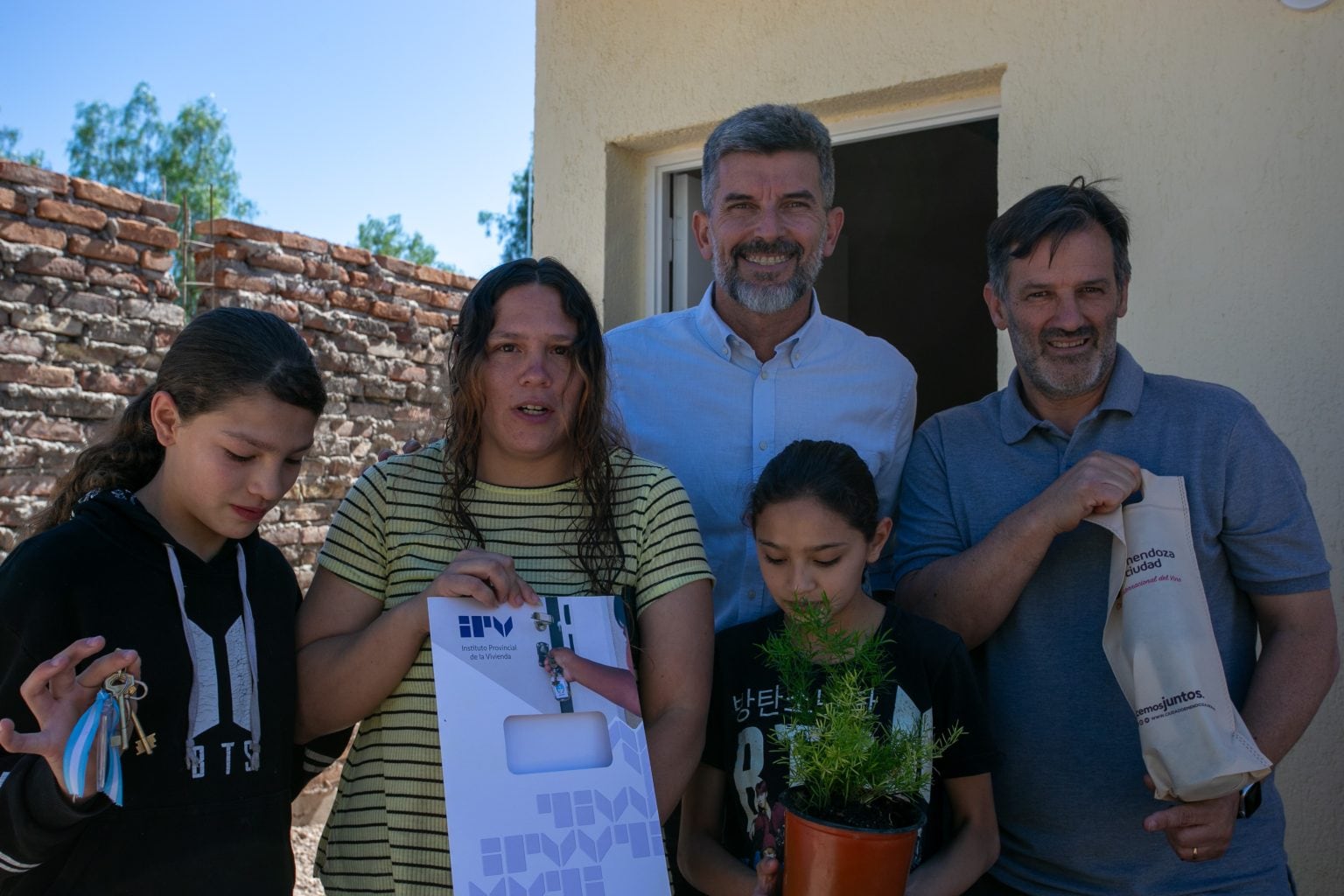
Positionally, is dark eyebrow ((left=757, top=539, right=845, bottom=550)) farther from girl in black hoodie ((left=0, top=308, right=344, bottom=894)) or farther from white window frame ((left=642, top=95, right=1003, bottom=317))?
white window frame ((left=642, top=95, right=1003, bottom=317))

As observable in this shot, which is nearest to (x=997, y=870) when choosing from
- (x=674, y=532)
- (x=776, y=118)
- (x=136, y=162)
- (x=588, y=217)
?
(x=674, y=532)

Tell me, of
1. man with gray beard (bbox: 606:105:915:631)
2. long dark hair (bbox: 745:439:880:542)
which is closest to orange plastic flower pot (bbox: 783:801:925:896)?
long dark hair (bbox: 745:439:880:542)

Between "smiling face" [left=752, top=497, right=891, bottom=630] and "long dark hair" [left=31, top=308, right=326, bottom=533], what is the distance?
883 mm

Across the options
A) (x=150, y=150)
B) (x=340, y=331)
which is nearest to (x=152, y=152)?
(x=150, y=150)

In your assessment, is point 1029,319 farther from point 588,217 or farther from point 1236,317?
point 588,217

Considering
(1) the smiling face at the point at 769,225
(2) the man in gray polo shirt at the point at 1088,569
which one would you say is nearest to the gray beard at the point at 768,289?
(1) the smiling face at the point at 769,225

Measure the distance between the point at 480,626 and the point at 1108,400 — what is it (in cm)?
132

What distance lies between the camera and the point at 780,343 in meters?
2.61

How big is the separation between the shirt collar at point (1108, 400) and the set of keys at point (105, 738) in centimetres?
168

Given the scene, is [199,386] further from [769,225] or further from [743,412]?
[769,225]

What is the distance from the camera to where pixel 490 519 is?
2.02m

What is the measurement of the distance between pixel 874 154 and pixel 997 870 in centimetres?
473

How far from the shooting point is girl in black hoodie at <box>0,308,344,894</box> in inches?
62.2

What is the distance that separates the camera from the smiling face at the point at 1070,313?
221 cm
